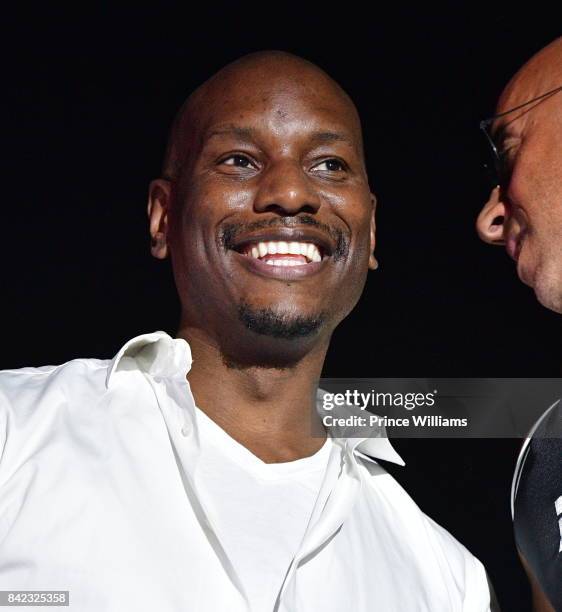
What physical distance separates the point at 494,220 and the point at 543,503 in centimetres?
70

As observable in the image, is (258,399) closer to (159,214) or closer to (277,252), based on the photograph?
(277,252)

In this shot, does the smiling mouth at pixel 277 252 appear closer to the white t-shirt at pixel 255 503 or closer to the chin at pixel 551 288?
the white t-shirt at pixel 255 503

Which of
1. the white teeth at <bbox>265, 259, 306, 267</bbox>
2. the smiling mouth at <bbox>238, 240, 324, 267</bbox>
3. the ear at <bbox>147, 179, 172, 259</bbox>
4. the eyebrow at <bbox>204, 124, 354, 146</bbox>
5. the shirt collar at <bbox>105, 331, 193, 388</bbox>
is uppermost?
the eyebrow at <bbox>204, 124, 354, 146</bbox>

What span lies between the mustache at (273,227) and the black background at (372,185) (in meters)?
0.78

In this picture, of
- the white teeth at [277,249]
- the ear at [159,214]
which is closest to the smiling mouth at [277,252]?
the white teeth at [277,249]

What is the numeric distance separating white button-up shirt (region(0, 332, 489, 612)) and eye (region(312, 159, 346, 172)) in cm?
56

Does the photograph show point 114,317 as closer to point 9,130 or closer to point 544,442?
point 9,130

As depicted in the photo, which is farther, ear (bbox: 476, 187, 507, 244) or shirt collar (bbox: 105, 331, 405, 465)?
ear (bbox: 476, 187, 507, 244)

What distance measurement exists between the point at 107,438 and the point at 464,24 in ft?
5.74

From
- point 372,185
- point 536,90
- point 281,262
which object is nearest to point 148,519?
point 281,262

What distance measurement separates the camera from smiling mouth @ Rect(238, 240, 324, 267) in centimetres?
259

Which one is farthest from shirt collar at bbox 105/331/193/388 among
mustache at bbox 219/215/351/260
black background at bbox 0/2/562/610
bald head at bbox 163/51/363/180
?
black background at bbox 0/2/562/610

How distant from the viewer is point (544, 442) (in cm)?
273

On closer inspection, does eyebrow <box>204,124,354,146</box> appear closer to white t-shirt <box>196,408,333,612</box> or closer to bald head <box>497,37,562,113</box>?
bald head <box>497,37,562,113</box>
